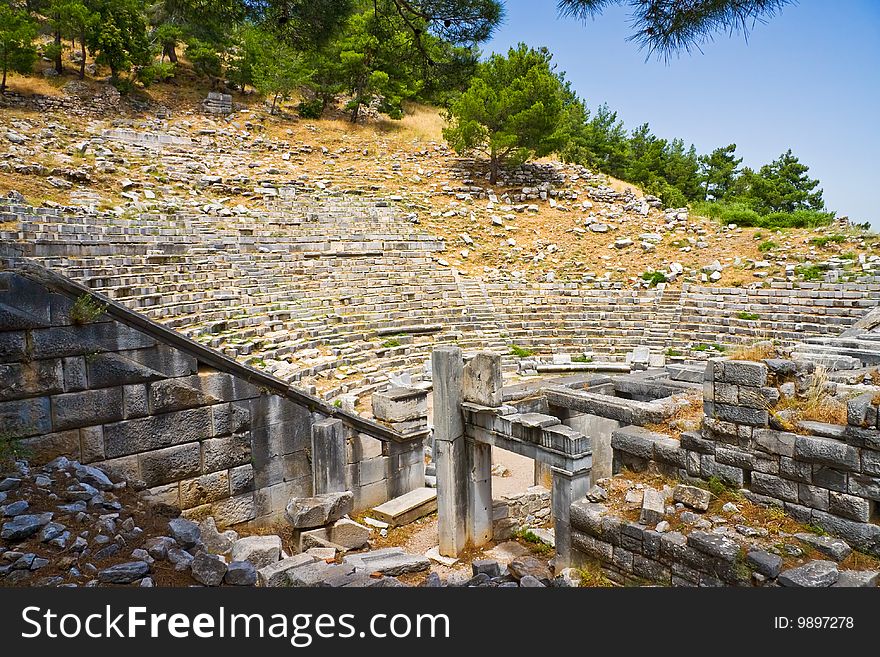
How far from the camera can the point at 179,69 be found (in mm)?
34562

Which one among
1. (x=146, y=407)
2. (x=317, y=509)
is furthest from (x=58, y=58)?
(x=317, y=509)

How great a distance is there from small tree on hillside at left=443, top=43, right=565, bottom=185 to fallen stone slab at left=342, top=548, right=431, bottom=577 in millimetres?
23777

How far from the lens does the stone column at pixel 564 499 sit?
618 cm

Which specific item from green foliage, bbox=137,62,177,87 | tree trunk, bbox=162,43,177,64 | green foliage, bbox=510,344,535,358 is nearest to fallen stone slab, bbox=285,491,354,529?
green foliage, bbox=510,344,535,358

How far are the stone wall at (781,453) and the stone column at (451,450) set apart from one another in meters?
2.18

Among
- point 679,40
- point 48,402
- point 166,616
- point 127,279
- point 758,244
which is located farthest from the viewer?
point 758,244

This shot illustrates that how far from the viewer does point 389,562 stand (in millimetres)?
6129

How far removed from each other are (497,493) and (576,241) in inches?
634

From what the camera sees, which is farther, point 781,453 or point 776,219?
point 776,219

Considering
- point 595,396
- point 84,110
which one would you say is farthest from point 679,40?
point 84,110

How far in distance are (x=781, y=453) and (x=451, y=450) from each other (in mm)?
3508

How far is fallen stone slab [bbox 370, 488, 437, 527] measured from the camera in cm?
778

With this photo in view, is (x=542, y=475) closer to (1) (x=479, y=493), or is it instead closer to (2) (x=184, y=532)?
(1) (x=479, y=493)

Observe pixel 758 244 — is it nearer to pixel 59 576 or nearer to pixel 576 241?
pixel 576 241
